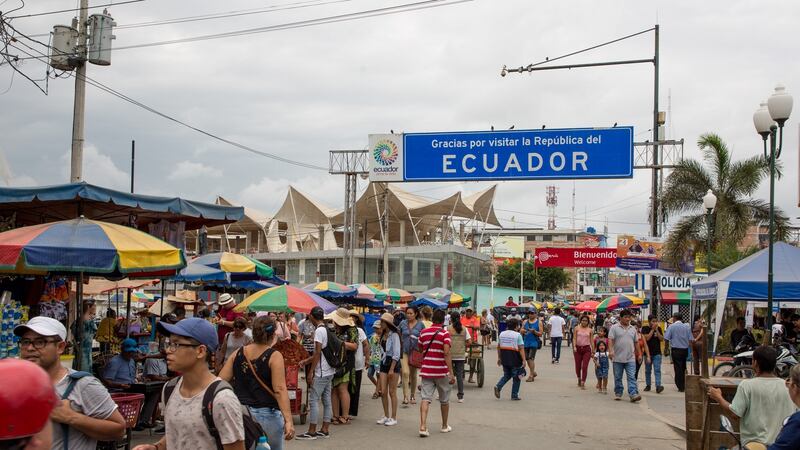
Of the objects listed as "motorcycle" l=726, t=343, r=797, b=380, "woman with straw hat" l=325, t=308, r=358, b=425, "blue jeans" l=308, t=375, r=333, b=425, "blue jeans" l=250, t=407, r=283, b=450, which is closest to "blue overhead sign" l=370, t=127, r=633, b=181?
"motorcycle" l=726, t=343, r=797, b=380

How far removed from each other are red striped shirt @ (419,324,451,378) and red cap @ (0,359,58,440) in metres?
9.00

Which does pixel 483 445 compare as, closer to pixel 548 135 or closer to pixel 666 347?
pixel 548 135

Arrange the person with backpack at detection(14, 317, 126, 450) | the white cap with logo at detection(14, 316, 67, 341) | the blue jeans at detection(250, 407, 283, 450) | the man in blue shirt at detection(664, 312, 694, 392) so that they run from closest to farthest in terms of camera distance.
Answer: the person with backpack at detection(14, 317, 126, 450) → the white cap with logo at detection(14, 316, 67, 341) → the blue jeans at detection(250, 407, 283, 450) → the man in blue shirt at detection(664, 312, 694, 392)

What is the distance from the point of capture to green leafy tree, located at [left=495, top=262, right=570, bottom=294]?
96.1 metres

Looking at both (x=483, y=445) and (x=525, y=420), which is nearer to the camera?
(x=483, y=445)

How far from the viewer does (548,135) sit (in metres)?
19.3

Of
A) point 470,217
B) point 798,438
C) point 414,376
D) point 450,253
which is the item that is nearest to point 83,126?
point 414,376

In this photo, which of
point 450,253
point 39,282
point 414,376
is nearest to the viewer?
point 39,282

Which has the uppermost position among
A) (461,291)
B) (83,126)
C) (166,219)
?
(83,126)

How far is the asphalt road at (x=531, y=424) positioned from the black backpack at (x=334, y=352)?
1001 mm

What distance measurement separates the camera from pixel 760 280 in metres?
14.0

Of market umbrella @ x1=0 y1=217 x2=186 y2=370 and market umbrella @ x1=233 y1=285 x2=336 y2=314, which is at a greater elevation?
market umbrella @ x1=0 y1=217 x2=186 y2=370

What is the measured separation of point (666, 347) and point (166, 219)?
21800 millimetres

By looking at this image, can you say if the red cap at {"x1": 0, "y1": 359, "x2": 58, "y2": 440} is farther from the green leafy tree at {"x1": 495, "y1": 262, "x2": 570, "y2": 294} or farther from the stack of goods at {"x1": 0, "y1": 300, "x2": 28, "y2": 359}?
the green leafy tree at {"x1": 495, "y1": 262, "x2": 570, "y2": 294}
